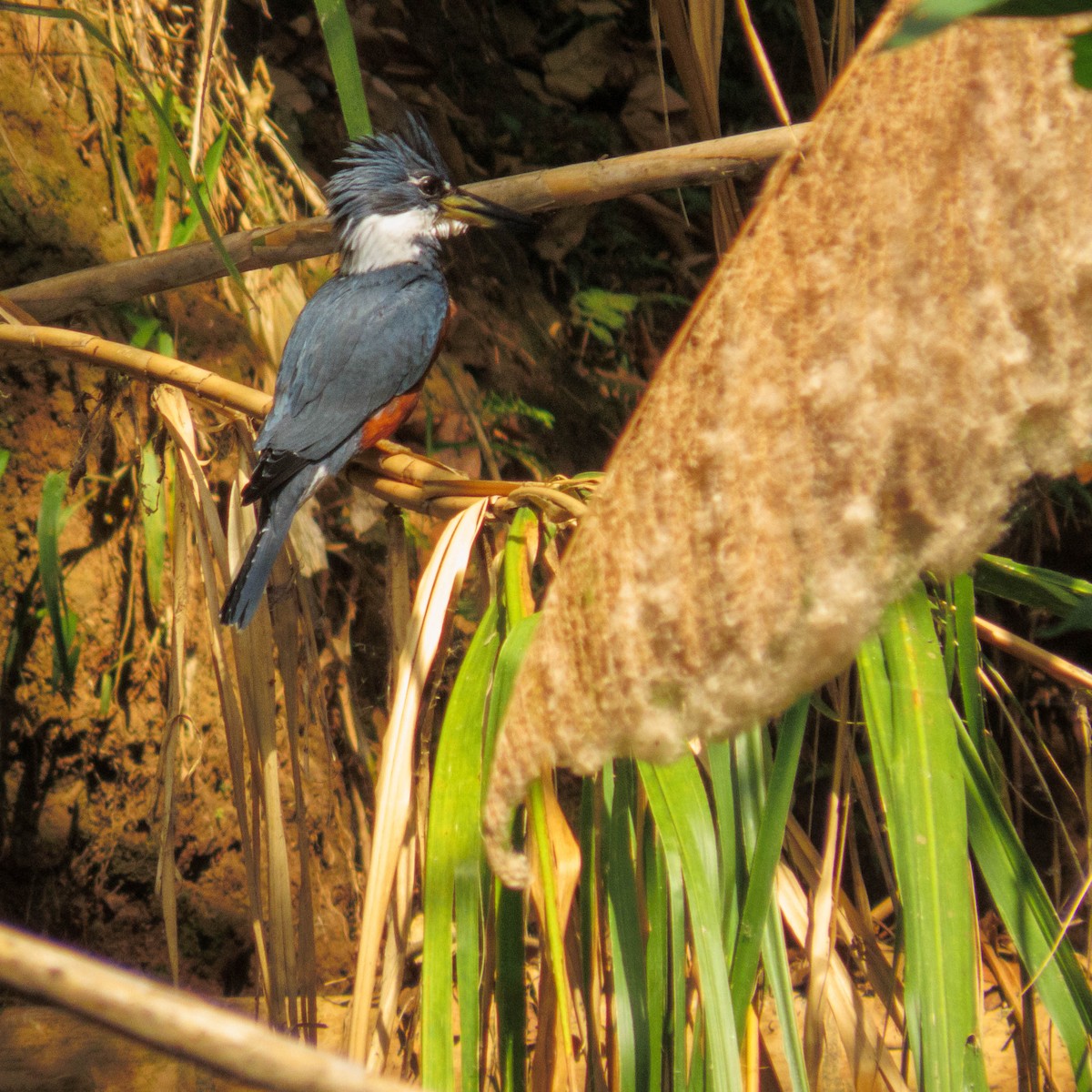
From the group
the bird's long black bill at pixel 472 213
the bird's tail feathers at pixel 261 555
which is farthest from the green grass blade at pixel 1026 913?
the bird's long black bill at pixel 472 213

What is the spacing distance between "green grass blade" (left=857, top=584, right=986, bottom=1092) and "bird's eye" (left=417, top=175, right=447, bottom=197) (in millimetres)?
2625

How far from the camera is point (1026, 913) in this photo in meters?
0.94

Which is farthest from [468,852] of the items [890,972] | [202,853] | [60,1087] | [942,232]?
[202,853]

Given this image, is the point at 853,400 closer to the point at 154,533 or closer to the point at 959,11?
the point at 959,11

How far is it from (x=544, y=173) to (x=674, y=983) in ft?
4.26

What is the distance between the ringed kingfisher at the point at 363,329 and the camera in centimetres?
225

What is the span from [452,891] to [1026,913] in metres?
0.54

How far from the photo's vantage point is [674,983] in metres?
0.95

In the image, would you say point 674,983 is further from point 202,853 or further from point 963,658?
point 202,853

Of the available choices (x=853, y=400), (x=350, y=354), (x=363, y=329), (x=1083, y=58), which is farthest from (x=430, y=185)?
(x=1083, y=58)

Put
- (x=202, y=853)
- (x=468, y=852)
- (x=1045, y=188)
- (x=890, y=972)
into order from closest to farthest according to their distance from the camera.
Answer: (x=1045, y=188) < (x=468, y=852) < (x=890, y=972) < (x=202, y=853)

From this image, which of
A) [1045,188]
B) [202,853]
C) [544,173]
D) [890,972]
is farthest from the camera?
[202,853]

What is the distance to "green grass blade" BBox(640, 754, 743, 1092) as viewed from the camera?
0.83m

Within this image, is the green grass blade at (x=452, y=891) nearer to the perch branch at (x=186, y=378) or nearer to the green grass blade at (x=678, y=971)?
the green grass blade at (x=678, y=971)
